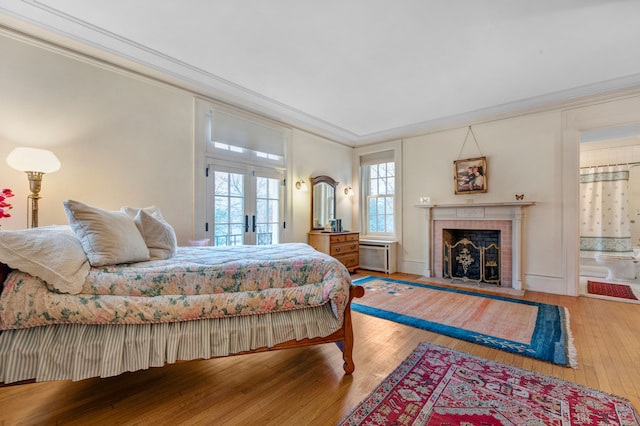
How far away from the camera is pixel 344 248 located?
5.11 metres

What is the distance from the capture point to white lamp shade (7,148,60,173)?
7.27 feet

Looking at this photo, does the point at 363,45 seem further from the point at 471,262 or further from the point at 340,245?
the point at 471,262

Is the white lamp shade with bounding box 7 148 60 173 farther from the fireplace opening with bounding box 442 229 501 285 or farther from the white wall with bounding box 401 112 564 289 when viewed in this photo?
the fireplace opening with bounding box 442 229 501 285

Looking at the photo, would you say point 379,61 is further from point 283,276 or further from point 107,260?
point 107,260

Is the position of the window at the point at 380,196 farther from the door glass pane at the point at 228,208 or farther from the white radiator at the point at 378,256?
the door glass pane at the point at 228,208

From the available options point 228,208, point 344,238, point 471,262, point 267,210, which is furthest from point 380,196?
point 228,208

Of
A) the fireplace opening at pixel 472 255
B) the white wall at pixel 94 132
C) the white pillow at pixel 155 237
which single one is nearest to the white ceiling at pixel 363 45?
the white wall at pixel 94 132

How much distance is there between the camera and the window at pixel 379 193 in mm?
5738

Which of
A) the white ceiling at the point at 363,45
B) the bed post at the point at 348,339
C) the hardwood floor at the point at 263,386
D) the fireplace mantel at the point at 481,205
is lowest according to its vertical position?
the hardwood floor at the point at 263,386

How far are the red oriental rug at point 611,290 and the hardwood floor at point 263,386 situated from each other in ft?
5.93

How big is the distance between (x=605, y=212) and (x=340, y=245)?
5.28 m

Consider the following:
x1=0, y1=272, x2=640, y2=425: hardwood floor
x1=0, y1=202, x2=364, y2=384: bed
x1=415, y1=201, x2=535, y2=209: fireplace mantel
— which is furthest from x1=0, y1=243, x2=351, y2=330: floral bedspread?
x1=415, y1=201, x2=535, y2=209: fireplace mantel

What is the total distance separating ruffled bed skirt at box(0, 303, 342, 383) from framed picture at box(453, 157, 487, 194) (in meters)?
3.96

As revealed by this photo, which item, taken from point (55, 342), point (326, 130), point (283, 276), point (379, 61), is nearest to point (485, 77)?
point (379, 61)
